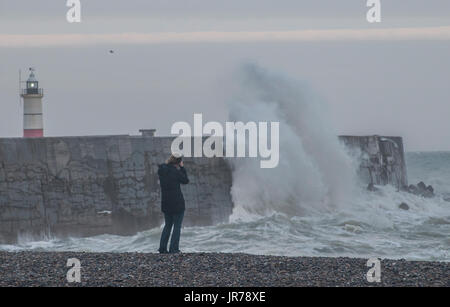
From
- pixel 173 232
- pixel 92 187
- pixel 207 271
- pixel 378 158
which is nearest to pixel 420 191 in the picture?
pixel 378 158

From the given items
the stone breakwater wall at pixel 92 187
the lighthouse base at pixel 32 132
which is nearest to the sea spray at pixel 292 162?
the stone breakwater wall at pixel 92 187

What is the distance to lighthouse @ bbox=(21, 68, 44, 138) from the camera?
22.6 metres

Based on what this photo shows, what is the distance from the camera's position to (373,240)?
47.9 feet

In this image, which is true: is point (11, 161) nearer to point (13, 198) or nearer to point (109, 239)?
point (13, 198)

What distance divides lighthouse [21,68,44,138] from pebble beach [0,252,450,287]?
13076 millimetres

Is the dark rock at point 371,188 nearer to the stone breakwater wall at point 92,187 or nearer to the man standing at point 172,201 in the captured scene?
the stone breakwater wall at point 92,187

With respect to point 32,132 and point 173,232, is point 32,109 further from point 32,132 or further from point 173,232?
point 173,232

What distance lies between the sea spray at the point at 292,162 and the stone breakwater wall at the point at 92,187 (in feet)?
2.40

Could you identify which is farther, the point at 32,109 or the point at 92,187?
the point at 32,109

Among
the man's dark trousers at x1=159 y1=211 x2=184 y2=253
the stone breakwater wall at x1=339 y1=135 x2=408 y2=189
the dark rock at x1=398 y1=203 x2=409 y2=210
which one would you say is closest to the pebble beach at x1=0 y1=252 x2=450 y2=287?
the man's dark trousers at x1=159 y1=211 x2=184 y2=253

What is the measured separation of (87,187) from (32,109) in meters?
7.78

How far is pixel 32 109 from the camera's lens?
23141mm
